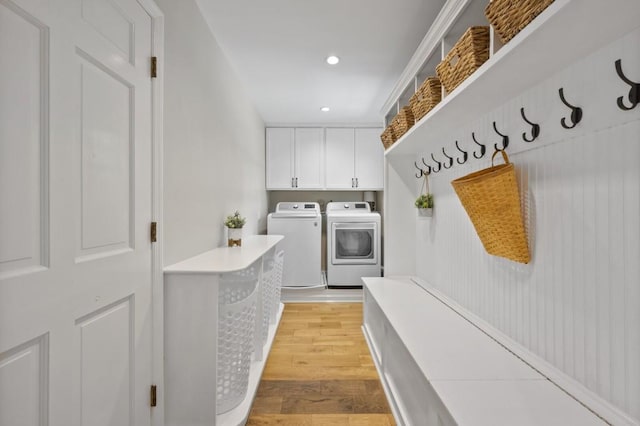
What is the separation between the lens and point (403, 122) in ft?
7.64

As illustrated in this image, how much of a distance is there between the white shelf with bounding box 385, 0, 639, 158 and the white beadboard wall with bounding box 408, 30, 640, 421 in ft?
0.16

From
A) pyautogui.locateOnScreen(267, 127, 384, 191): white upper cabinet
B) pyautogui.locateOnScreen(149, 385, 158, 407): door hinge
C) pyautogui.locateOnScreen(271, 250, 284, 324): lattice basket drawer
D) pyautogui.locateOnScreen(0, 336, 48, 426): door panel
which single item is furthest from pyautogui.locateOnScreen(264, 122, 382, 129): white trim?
pyautogui.locateOnScreen(0, 336, 48, 426): door panel

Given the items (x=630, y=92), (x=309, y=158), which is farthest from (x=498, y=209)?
(x=309, y=158)

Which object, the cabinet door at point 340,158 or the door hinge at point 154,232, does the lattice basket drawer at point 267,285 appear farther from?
the cabinet door at point 340,158

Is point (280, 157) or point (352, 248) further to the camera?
point (280, 157)

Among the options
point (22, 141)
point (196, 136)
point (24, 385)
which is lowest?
point (24, 385)

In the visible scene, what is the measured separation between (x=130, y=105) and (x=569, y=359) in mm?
1906

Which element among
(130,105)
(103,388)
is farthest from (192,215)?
(103,388)

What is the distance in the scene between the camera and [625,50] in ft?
3.02

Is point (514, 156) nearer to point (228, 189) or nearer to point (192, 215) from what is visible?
point (192, 215)

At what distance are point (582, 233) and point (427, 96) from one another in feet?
3.44

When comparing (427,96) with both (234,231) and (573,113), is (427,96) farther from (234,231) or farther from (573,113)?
(234,231)

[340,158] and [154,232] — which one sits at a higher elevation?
[340,158]

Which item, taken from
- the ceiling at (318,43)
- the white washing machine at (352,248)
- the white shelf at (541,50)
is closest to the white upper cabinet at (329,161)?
the white washing machine at (352,248)
